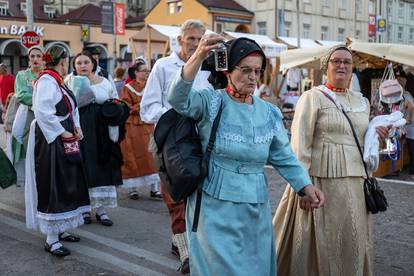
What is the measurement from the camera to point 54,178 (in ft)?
16.9

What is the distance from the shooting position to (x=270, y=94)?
66.0 feet

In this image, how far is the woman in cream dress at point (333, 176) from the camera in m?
3.68

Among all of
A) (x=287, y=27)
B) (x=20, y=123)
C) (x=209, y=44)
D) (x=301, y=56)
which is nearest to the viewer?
(x=209, y=44)

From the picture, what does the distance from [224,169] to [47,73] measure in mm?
2845

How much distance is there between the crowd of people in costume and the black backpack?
1.7 inches

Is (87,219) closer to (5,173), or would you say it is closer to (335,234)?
(5,173)

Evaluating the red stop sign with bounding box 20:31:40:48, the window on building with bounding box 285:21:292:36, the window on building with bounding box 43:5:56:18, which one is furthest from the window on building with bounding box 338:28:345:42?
the red stop sign with bounding box 20:31:40:48

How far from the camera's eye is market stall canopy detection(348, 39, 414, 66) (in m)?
9.15

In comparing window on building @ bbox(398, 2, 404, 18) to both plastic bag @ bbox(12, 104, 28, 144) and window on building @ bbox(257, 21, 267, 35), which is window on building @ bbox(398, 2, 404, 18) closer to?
window on building @ bbox(257, 21, 267, 35)

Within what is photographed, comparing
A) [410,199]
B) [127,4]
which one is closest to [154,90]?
[410,199]

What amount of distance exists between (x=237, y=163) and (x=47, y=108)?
2.67 meters

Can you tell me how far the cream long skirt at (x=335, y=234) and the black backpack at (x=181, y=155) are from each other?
116cm

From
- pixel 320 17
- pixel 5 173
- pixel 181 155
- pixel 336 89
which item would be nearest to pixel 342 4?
pixel 320 17

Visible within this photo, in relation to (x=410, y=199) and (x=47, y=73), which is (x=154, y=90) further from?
(x=410, y=199)
